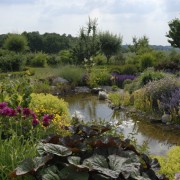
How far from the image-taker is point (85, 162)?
2.50 m

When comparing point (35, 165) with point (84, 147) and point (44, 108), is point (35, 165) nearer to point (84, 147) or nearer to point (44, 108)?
point (84, 147)

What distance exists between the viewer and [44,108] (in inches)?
272

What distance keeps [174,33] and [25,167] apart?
97.0 ft

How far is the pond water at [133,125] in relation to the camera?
656cm

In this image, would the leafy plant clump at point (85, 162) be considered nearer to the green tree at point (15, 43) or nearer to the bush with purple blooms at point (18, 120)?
the bush with purple blooms at point (18, 120)

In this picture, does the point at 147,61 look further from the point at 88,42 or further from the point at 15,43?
the point at 15,43

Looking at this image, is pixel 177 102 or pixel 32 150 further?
pixel 177 102

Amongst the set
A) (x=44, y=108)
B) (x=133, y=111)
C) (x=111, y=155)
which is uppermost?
(x=111, y=155)

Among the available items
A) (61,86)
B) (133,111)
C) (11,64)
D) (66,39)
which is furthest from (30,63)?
(66,39)

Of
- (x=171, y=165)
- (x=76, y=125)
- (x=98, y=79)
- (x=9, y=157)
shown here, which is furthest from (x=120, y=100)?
(x=9, y=157)

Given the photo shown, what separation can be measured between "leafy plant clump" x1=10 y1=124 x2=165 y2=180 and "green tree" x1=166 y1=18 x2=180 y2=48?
2880cm

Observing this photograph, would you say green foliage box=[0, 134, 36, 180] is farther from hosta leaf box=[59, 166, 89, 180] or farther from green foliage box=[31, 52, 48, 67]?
green foliage box=[31, 52, 48, 67]

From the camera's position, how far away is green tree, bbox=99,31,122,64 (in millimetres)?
29656

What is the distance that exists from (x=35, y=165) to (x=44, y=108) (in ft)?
14.4
